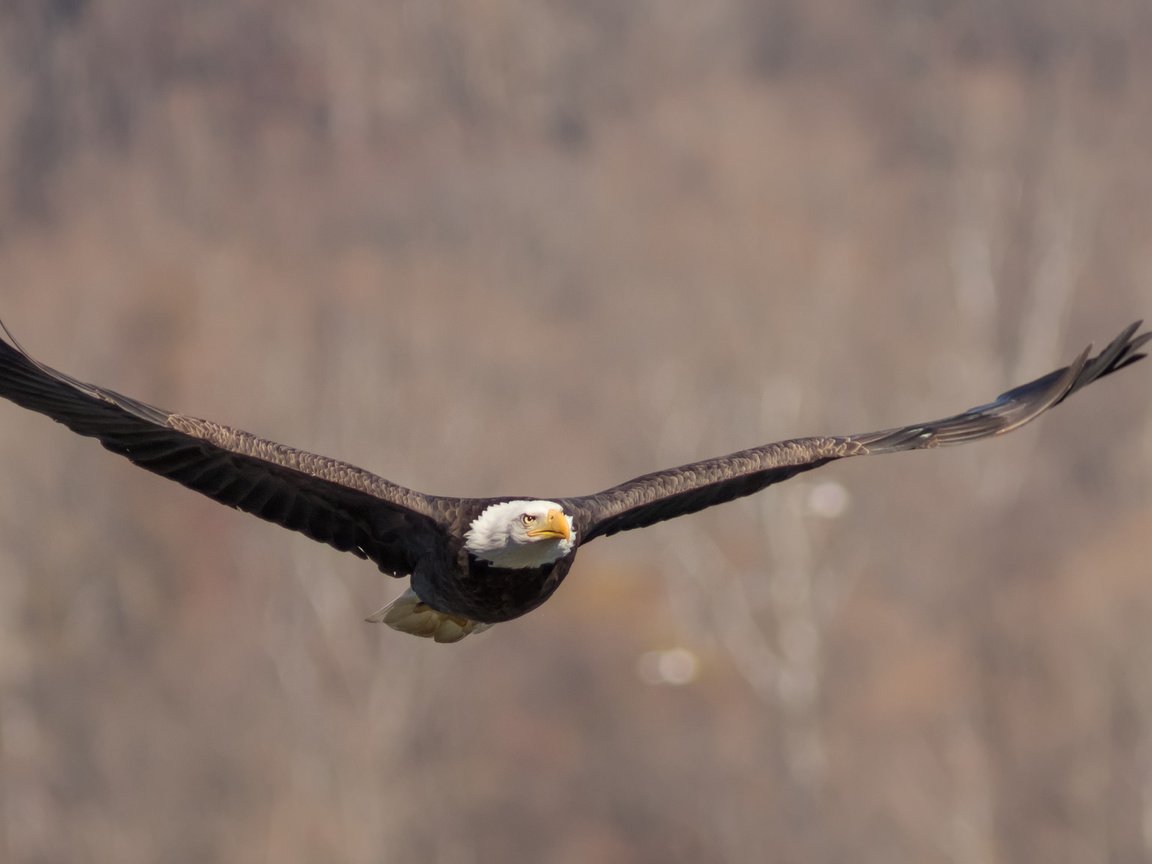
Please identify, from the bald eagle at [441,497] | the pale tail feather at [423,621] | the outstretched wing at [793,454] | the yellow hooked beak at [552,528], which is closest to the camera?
the yellow hooked beak at [552,528]

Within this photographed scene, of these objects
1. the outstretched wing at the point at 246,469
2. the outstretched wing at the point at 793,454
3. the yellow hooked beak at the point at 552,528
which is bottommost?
the yellow hooked beak at the point at 552,528

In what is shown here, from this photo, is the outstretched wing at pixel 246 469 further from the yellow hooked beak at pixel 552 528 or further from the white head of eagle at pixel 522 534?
the yellow hooked beak at pixel 552 528

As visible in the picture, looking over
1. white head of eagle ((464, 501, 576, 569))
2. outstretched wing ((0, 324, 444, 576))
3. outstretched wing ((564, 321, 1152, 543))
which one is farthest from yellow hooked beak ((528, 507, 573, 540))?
outstretched wing ((0, 324, 444, 576))

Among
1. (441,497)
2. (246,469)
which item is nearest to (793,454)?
(441,497)

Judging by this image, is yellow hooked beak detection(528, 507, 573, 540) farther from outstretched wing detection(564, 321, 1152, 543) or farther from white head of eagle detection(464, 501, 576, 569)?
outstretched wing detection(564, 321, 1152, 543)

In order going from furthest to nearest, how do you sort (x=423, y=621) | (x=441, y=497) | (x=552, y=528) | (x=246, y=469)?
(x=423, y=621), (x=246, y=469), (x=441, y=497), (x=552, y=528)

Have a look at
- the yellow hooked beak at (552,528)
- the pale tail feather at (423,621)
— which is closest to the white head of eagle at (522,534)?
the yellow hooked beak at (552,528)

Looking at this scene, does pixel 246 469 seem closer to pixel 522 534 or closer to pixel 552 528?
pixel 522 534

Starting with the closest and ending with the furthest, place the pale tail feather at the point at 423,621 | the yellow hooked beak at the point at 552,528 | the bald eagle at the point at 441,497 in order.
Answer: the yellow hooked beak at the point at 552,528 → the bald eagle at the point at 441,497 → the pale tail feather at the point at 423,621

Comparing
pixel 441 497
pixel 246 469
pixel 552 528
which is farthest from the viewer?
pixel 246 469
